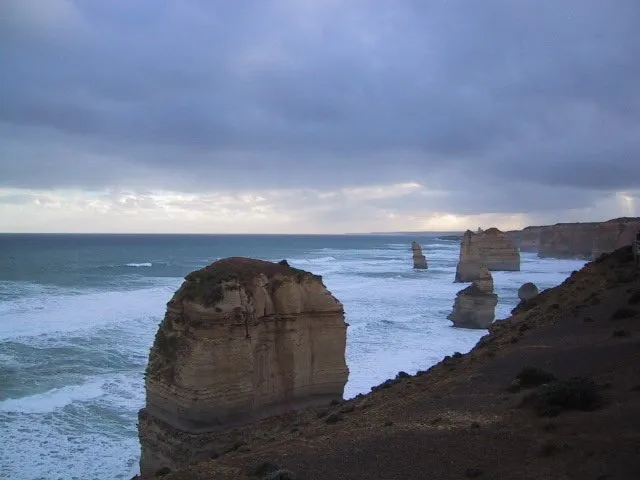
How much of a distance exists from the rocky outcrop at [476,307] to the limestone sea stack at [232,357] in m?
21.6

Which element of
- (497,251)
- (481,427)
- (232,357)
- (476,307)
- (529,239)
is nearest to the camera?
(481,427)

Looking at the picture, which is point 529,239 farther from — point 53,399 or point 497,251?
point 53,399

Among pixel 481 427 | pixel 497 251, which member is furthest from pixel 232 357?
pixel 497 251

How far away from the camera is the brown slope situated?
320 inches

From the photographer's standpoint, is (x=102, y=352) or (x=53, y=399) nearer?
(x=53, y=399)

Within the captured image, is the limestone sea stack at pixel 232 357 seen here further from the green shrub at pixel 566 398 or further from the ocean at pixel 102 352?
the green shrub at pixel 566 398

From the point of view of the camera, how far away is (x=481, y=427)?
10.0 m

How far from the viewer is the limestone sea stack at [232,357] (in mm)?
13359

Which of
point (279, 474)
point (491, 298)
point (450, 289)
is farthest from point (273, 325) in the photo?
point (450, 289)

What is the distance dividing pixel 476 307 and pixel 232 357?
25.2 m

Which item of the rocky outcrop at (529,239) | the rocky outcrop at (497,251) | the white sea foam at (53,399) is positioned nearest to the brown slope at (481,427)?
the white sea foam at (53,399)

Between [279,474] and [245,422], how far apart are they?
5.92 m

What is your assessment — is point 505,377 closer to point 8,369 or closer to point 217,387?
point 217,387

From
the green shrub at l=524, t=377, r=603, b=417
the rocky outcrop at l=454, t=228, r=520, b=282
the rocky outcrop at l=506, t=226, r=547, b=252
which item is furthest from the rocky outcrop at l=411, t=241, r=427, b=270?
the green shrub at l=524, t=377, r=603, b=417
